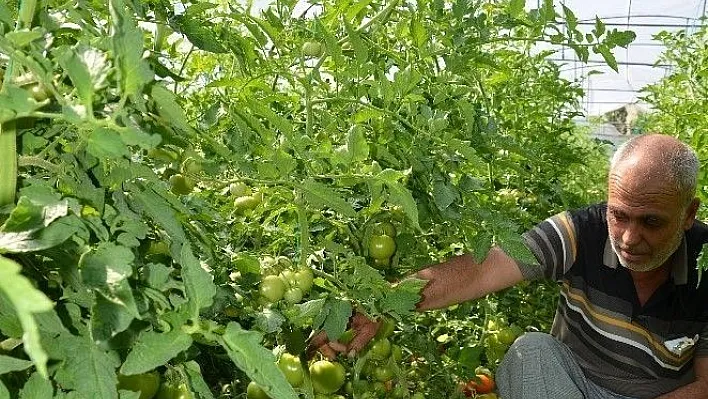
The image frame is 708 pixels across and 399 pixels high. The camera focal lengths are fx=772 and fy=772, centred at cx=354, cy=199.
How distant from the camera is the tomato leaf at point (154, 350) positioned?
59 cm

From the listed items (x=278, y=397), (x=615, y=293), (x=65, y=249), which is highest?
(x=65, y=249)

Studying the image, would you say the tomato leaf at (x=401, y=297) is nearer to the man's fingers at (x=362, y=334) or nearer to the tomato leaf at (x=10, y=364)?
the man's fingers at (x=362, y=334)

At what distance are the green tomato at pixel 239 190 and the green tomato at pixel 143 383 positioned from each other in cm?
65

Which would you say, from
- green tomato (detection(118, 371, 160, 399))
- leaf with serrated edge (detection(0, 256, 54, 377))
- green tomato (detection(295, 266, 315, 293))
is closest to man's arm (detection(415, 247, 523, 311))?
green tomato (detection(295, 266, 315, 293))

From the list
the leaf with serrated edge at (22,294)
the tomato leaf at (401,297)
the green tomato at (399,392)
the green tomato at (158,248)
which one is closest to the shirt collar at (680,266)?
the green tomato at (399,392)

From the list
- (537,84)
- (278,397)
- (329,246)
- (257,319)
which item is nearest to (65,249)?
(278,397)

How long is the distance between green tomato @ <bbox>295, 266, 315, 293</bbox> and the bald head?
3.54 ft

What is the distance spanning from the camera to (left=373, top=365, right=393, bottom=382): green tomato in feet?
5.29

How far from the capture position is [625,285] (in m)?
2.17

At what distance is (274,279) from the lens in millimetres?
1205

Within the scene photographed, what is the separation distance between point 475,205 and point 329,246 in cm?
29

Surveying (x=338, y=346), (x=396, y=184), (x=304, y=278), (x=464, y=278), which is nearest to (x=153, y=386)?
(x=396, y=184)

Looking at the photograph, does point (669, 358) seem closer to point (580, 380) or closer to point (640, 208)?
point (580, 380)

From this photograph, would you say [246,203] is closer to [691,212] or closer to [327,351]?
[327,351]
